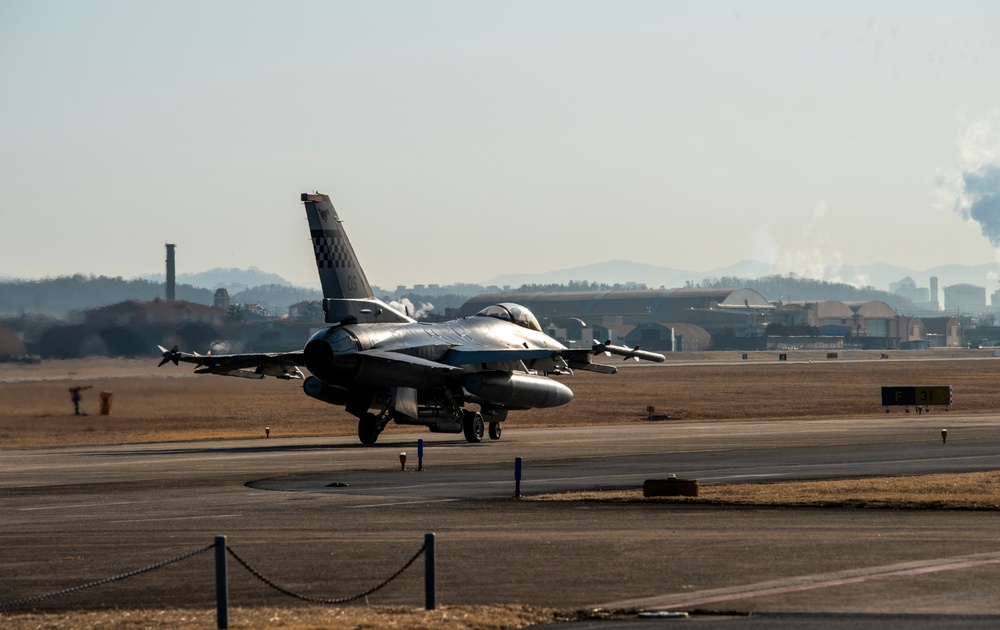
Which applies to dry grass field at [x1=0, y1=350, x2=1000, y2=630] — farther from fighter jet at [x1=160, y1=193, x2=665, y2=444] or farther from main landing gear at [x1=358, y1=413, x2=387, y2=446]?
main landing gear at [x1=358, y1=413, x2=387, y2=446]

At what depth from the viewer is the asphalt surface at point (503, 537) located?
1675 cm

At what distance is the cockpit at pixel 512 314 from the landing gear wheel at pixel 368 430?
27.4 feet

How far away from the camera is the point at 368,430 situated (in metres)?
49.3

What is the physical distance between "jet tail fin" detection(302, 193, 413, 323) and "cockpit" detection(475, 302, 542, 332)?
8236 millimetres

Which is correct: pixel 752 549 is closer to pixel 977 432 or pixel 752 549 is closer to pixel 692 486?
pixel 692 486

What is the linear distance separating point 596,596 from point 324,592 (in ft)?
11.4

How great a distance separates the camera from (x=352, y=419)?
240ft

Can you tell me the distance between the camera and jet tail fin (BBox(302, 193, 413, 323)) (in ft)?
157

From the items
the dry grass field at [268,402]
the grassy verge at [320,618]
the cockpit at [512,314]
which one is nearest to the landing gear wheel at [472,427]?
the cockpit at [512,314]

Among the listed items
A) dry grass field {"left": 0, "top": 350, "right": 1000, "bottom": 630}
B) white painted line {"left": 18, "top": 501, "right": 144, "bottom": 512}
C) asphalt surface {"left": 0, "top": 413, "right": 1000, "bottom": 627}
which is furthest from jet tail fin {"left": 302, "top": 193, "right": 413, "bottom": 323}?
white painted line {"left": 18, "top": 501, "right": 144, "bottom": 512}

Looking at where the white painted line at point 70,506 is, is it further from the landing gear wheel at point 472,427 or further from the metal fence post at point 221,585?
the landing gear wheel at point 472,427

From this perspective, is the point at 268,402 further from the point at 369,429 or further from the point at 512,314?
the point at 369,429

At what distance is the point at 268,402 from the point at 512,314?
1330 inches

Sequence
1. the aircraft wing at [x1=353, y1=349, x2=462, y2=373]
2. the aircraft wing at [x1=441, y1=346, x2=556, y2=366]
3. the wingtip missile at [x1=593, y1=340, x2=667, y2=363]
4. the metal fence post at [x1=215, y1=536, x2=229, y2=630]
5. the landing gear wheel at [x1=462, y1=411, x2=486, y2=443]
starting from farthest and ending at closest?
the wingtip missile at [x1=593, y1=340, x2=667, y2=363] < the landing gear wheel at [x1=462, y1=411, x2=486, y2=443] < the aircraft wing at [x1=441, y1=346, x2=556, y2=366] < the aircraft wing at [x1=353, y1=349, x2=462, y2=373] < the metal fence post at [x1=215, y1=536, x2=229, y2=630]
